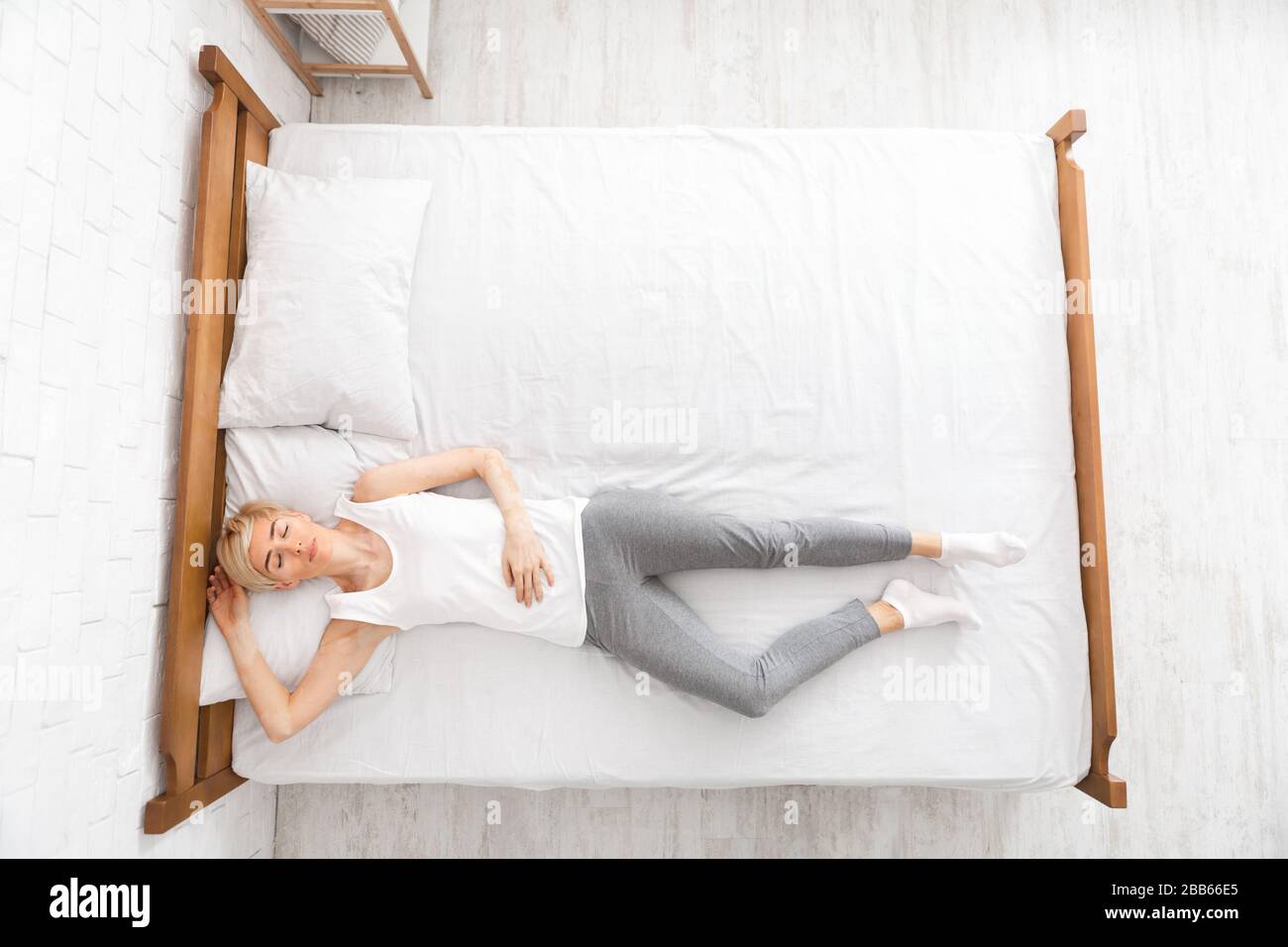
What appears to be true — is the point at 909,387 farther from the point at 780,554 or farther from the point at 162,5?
the point at 162,5

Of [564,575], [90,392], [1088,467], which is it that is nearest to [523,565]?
[564,575]

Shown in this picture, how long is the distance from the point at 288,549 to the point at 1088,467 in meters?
1.80

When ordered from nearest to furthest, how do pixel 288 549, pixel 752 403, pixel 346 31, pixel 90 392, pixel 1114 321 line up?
pixel 90 392 < pixel 288 549 < pixel 752 403 < pixel 346 31 < pixel 1114 321

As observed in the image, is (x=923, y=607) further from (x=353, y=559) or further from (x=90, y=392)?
(x=90, y=392)

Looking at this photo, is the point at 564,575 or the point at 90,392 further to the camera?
the point at 564,575

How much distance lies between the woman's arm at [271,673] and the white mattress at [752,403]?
0.33 ft

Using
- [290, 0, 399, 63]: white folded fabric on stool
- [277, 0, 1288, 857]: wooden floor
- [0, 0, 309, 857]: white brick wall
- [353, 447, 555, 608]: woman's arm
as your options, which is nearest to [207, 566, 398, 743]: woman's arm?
[0, 0, 309, 857]: white brick wall

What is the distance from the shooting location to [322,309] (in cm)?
173

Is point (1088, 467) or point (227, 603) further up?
point (1088, 467)

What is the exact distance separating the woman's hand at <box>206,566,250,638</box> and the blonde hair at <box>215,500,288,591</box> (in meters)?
0.02

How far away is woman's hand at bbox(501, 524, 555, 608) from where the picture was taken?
5.57 feet

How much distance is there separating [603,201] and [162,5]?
3.21 ft

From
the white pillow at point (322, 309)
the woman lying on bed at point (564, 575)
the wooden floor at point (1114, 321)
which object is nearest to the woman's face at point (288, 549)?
the woman lying on bed at point (564, 575)
